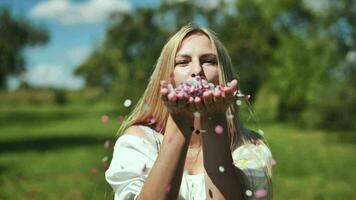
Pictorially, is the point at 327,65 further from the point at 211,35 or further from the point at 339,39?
the point at 211,35

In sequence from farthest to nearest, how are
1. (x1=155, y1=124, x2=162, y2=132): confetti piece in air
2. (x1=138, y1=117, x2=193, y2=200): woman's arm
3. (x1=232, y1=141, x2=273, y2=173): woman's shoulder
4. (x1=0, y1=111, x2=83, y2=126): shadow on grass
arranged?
(x1=0, y1=111, x2=83, y2=126): shadow on grass → (x1=155, y1=124, x2=162, y2=132): confetti piece in air → (x1=232, y1=141, x2=273, y2=173): woman's shoulder → (x1=138, y1=117, x2=193, y2=200): woman's arm

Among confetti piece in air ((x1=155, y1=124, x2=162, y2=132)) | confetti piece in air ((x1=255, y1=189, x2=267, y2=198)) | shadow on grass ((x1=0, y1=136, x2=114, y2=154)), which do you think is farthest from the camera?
shadow on grass ((x1=0, y1=136, x2=114, y2=154))

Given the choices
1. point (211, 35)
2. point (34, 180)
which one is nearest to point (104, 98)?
point (34, 180)

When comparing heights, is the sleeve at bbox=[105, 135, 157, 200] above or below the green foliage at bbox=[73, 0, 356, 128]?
above

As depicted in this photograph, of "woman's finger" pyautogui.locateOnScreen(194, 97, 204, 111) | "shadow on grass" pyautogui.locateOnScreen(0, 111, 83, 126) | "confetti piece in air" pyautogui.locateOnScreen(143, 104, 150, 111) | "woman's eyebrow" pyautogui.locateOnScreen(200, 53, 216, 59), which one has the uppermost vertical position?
"woman's eyebrow" pyautogui.locateOnScreen(200, 53, 216, 59)

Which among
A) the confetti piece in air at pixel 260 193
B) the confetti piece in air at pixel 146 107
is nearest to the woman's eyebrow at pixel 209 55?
the confetti piece in air at pixel 146 107

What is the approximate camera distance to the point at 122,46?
165 ft

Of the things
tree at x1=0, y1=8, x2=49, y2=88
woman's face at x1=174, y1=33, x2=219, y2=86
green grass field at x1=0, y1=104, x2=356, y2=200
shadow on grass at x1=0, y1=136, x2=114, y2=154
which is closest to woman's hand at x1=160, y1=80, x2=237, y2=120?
woman's face at x1=174, y1=33, x2=219, y2=86

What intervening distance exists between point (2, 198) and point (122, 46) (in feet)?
131

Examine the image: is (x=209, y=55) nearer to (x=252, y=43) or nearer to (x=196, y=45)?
(x=196, y=45)

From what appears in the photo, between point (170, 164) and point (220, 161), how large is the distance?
18 centimetres

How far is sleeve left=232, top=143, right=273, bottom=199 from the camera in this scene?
246 cm

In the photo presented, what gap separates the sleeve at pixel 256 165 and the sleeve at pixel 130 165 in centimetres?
35

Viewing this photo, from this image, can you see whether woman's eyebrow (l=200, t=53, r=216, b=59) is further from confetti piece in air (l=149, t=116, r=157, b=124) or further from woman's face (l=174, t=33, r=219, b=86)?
confetti piece in air (l=149, t=116, r=157, b=124)
